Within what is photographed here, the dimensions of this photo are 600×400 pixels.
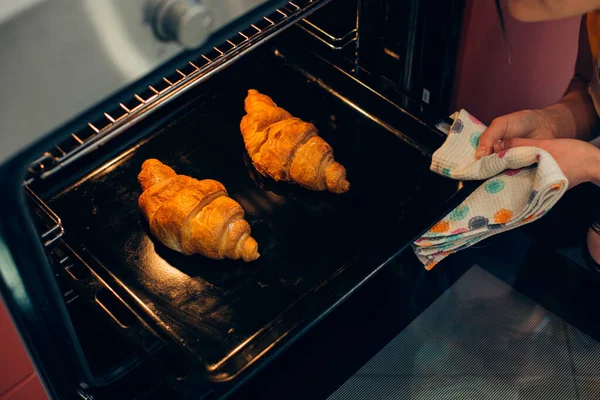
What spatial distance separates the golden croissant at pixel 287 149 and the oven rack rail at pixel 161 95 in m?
0.16

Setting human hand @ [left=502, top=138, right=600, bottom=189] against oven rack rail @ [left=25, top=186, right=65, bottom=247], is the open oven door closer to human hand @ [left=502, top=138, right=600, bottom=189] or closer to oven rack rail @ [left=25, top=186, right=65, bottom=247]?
oven rack rail @ [left=25, top=186, right=65, bottom=247]

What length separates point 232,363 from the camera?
946 millimetres

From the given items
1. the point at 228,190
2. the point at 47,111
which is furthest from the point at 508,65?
the point at 47,111

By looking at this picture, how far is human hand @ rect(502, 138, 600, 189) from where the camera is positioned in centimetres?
114

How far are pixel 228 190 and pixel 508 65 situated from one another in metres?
0.78

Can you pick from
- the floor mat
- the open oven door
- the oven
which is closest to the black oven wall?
the oven

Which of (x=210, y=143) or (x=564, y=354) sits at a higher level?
(x=210, y=143)

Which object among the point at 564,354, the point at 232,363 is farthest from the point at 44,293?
the point at 564,354

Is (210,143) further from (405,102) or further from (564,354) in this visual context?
(564,354)

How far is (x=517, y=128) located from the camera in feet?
4.06

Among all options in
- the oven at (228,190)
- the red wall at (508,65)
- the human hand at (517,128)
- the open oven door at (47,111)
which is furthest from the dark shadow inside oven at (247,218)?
the red wall at (508,65)

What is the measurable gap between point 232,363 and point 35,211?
43 cm

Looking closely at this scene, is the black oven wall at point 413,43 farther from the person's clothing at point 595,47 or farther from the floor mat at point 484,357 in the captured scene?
the floor mat at point 484,357

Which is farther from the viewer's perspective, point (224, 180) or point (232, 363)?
point (224, 180)
